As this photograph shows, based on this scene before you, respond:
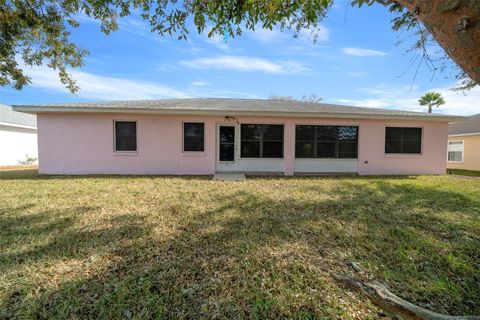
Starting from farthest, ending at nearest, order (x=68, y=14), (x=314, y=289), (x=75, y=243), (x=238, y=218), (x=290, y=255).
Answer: (x=68, y=14), (x=238, y=218), (x=75, y=243), (x=290, y=255), (x=314, y=289)

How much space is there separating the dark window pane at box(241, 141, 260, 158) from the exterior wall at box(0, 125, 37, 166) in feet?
51.7

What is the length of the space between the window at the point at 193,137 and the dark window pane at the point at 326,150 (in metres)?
5.14

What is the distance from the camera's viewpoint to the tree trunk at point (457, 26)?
1226 millimetres

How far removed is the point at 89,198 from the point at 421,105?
33971 millimetres

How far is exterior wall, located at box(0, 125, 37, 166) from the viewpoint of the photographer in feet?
49.7

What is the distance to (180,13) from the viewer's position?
4.32 metres

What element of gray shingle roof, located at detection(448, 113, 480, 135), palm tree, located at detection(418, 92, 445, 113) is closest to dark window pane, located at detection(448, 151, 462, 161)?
gray shingle roof, located at detection(448, 113, 480, 135)

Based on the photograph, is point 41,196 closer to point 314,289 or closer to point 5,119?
point 314,289

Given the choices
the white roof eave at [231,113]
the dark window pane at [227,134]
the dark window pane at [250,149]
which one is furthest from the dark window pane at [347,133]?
the dark window pane at [227,134]

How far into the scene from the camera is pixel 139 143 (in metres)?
10.0

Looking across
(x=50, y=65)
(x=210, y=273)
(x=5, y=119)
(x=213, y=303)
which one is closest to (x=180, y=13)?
(x=210, y=273)

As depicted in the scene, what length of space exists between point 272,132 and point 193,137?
3419 mm

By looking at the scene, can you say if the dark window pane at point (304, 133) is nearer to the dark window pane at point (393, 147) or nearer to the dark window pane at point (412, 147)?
the dark window pane at point (393, 147)

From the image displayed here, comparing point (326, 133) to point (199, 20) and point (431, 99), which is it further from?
point (431, 99)
